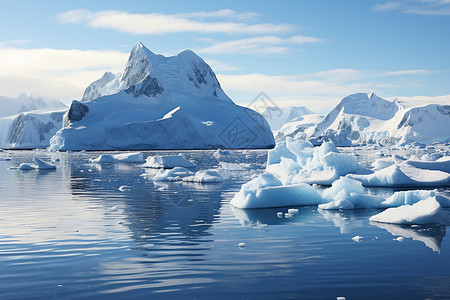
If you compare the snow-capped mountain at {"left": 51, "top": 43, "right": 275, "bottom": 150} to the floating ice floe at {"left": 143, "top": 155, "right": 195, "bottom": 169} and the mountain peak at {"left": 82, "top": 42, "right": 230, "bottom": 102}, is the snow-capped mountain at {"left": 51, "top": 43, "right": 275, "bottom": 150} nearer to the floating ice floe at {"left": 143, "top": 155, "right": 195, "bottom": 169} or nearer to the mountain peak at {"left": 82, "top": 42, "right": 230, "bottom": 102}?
the mountain peak at {"left": 82, "top": 42, "right": 230, "bottom": 102}

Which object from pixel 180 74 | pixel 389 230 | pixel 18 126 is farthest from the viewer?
pixel 18 126

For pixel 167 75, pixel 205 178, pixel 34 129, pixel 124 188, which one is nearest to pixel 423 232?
pixel 124 188

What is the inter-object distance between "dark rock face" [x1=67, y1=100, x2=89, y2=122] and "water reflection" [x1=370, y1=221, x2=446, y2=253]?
3584 inches

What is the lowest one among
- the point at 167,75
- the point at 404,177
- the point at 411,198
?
the point at 404,177

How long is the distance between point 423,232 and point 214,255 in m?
4.91

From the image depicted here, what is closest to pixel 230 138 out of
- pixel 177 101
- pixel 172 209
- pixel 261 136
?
pixel 261 136

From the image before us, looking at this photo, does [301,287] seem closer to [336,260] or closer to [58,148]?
[336,260]

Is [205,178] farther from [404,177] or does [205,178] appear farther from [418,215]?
[418,215]

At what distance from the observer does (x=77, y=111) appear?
97.2 meters

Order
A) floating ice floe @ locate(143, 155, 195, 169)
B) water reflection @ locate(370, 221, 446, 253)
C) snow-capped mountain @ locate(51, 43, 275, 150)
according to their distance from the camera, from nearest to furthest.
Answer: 1. water reflection @ locate(370, 221, 446, 253)
2. floating ice floe @ locate(143, 155, 195, 169)
3. snow-capped mountain @ locate(51, 43, 275, 150)

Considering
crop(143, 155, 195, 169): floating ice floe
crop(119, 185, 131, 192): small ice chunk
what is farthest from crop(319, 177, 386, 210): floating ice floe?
crop(143, 155, 195, 169): floating ice floe

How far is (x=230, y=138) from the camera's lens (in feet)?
343

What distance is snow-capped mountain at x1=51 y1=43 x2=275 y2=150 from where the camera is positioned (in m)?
90.4

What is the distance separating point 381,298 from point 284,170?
1945cm
